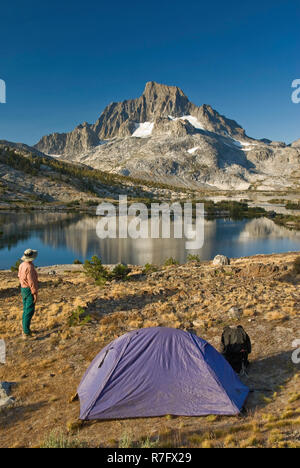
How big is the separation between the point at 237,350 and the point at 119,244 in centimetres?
4751

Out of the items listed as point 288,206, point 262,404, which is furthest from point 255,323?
point 288,206

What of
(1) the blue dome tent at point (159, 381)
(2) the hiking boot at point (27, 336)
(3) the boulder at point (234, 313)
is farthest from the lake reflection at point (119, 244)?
(1) the blue dome tent at point (159, 381)

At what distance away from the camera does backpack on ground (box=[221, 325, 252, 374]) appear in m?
9.71

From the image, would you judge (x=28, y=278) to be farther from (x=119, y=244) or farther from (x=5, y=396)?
(x=119, y=244)

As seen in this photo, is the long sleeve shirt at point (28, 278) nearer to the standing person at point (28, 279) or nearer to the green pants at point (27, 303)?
the standing person at point (28, 279)

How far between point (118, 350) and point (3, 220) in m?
82.3

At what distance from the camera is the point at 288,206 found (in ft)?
433

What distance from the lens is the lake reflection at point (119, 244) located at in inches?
1842

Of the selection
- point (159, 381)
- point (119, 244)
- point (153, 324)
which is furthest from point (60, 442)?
point (119, 244)

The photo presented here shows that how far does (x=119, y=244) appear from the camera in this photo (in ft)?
185

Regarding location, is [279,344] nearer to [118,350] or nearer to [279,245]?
[118,350]

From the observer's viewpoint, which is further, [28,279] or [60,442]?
[28,279]

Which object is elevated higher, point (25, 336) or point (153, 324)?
point (153, 324)
